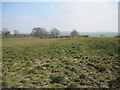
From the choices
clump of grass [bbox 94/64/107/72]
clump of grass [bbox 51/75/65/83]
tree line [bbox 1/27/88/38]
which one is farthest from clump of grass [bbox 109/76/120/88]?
tree line [bbox 1/27/88/38]

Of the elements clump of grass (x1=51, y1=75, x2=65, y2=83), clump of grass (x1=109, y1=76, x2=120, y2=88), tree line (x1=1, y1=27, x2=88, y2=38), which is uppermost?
tree line (x1=1, y1=27, x2=88, y2=38)

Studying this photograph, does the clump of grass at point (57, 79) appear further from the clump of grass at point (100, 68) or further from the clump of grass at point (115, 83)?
the clump of grass at point (100, 68)

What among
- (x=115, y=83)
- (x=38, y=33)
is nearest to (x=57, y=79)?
(x=115, y=83)

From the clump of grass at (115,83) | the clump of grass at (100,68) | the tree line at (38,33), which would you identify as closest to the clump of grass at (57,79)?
the clump of grass at (115,83)

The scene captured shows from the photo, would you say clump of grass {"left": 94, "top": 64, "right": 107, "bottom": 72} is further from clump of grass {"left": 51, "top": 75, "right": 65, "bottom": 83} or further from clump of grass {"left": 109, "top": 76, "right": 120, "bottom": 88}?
clump of grass {"left": 51, "top": 75, "right": 65, "bottom": 83}

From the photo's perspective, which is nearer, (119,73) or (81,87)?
(81,87)

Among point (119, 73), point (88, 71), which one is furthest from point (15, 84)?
point (119, 73)

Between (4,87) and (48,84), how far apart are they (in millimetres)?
2128

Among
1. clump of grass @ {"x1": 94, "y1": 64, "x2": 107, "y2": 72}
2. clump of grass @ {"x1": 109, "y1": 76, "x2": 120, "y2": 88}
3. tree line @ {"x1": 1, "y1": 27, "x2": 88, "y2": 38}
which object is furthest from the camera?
tree line @ {"x1": 1, "y1": 27, "x2": 88, "y2": 38}

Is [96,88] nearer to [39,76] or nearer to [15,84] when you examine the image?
[39,76]

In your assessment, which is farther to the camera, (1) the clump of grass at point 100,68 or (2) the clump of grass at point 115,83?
(1) the clump of grass at point 100,68

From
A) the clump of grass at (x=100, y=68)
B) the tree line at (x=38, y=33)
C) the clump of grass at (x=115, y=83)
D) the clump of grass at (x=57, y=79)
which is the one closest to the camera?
the clump of grass at (x=115, y=83)

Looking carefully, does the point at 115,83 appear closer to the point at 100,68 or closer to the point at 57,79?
the point at 100,68

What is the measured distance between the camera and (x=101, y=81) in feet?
19.0
